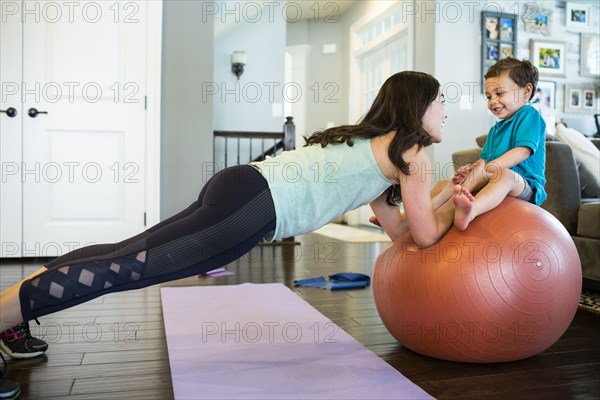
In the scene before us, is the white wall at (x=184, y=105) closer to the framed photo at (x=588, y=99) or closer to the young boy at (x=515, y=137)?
the young boy at (x=515, y=137)

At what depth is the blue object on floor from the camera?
2.88m

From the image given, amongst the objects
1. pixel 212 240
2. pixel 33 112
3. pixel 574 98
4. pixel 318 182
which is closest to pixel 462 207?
pixel 318 182

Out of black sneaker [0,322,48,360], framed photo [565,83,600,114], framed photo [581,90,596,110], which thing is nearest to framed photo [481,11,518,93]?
framed photo [565,83,600,114]

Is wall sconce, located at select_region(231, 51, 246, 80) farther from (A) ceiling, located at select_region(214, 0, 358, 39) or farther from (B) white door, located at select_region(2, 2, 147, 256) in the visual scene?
(B) white door, located at select_region(2, 2, 147, 256)

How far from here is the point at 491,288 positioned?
5.11 ft

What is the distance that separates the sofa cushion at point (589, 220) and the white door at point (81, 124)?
9.55 feet

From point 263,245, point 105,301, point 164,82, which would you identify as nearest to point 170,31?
point 164,82

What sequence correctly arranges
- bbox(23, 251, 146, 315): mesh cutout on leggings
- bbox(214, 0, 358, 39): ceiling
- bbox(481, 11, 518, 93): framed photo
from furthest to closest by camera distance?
Result: 1. bbox(214, 0, 358, 39): ceiling
2. bbox(481, 11, 518, 93): framed photo
3. bbox(23, 251, 146, 315): mesh cutout on leggings

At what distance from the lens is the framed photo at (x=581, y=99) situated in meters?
6.01

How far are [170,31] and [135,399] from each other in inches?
132

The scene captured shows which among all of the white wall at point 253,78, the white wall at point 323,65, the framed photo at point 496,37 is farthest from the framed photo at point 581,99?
the white wall at point 253,78

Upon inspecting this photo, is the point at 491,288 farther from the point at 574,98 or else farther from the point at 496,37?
the point at 574,98

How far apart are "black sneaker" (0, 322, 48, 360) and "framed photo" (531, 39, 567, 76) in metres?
5.53

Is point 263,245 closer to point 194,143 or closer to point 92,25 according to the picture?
point 194,143
